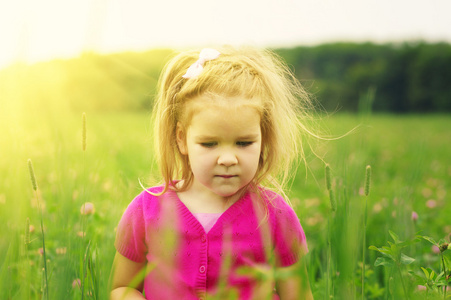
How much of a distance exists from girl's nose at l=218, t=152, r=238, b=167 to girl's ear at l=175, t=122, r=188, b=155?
0.23 m

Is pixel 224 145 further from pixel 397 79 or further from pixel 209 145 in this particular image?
pixel 397 79

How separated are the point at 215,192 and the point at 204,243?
0.16 metres

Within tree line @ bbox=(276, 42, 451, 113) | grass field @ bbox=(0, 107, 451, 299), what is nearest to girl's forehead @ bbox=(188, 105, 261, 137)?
grass field @ bbox=(0, 107, 451, 299)

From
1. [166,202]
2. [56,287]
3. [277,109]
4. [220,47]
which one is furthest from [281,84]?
[56,287]

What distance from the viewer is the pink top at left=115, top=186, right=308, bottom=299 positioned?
132cm

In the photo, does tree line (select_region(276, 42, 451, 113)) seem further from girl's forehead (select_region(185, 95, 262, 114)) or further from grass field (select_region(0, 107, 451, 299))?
girl's forehead (select_region(185, 95, 262, 114))

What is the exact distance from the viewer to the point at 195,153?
132cm

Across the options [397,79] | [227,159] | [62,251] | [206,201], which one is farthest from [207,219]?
[397,79]

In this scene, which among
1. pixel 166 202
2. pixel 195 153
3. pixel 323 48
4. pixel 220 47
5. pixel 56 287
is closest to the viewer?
pixel 56 287

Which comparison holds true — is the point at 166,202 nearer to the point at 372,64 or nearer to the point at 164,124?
the point at 164,124

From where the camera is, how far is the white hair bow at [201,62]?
4.57 feet

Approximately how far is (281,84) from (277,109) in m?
0.12

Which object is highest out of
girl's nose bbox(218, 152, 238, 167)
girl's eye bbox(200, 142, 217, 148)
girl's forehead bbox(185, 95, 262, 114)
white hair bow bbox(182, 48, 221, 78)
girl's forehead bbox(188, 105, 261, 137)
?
white hair bow bbox(182, 48, 221, 78)

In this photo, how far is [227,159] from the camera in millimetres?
1257
